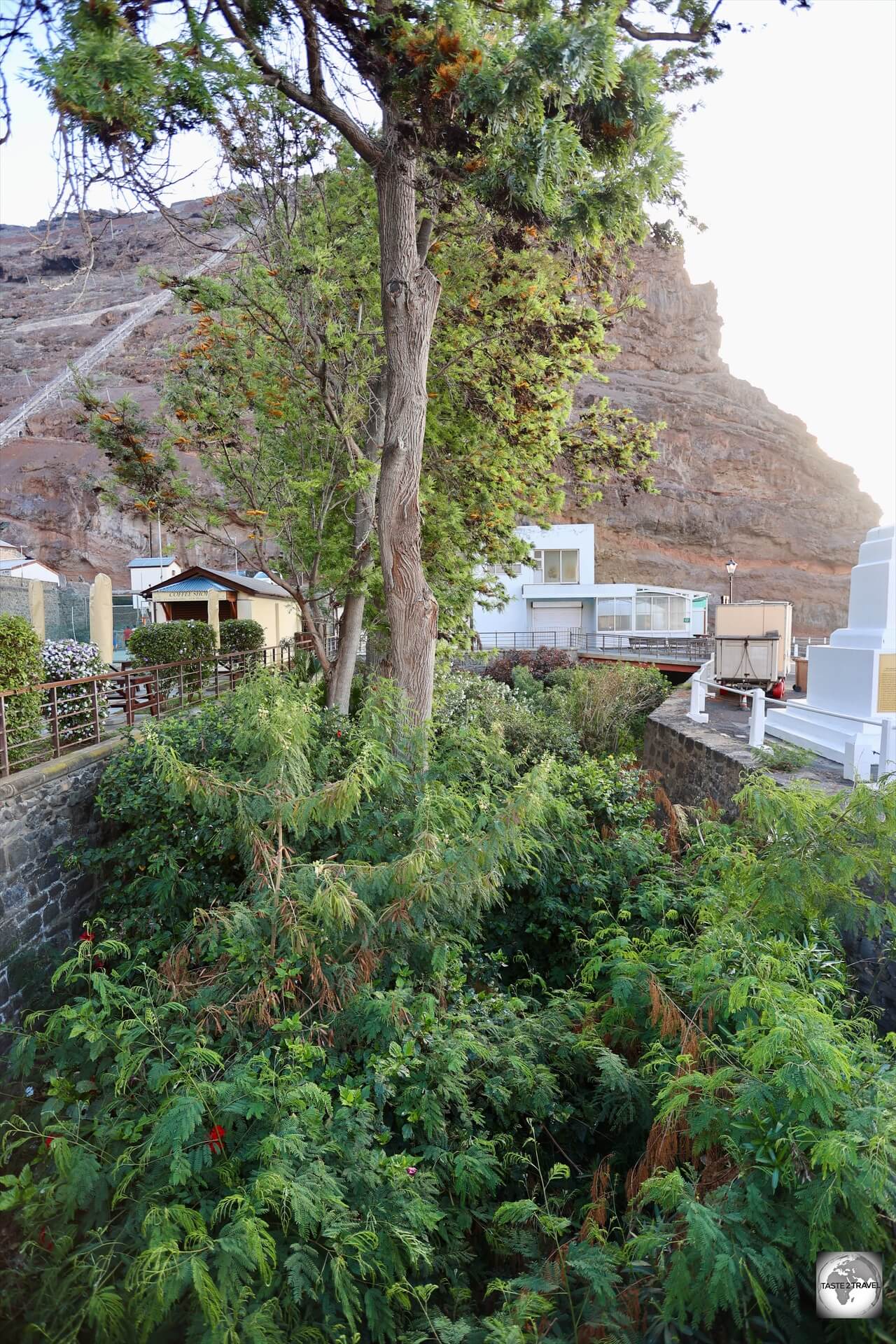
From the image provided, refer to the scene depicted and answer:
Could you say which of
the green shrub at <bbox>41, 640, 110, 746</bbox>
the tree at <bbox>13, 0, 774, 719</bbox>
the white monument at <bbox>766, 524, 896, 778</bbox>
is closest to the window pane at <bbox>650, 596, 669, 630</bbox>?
the white monument at <bbox>766, 524, 896, 778</bbox>

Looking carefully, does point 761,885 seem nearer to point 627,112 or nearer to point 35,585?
point 627,112

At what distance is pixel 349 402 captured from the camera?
1010cm

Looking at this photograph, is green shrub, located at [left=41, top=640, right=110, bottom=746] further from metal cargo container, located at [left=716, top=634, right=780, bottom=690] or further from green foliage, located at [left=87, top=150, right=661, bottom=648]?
metal cargo container, located at [left=716, top=634, right=780, bottom=690]

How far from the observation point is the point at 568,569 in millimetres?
44562

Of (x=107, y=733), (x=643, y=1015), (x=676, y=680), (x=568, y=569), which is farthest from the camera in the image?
(x=568, y=569)

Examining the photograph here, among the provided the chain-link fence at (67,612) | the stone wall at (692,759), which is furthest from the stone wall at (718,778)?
the chain-link fence at (67,612)

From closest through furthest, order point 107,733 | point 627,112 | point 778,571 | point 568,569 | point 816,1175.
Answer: point 816,1175 < point 627,112 < point 107,733 < point 568,569 < point 778,571

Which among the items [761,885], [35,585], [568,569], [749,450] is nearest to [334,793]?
[761,885]

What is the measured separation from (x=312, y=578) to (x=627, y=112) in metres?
7.02

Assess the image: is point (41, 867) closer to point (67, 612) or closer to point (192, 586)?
point (192, 586)

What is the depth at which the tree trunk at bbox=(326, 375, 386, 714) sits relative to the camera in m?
11.1

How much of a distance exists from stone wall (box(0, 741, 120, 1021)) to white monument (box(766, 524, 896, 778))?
7.71 m

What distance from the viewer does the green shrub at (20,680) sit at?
771 cm

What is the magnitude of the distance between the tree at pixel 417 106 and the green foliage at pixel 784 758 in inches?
156
